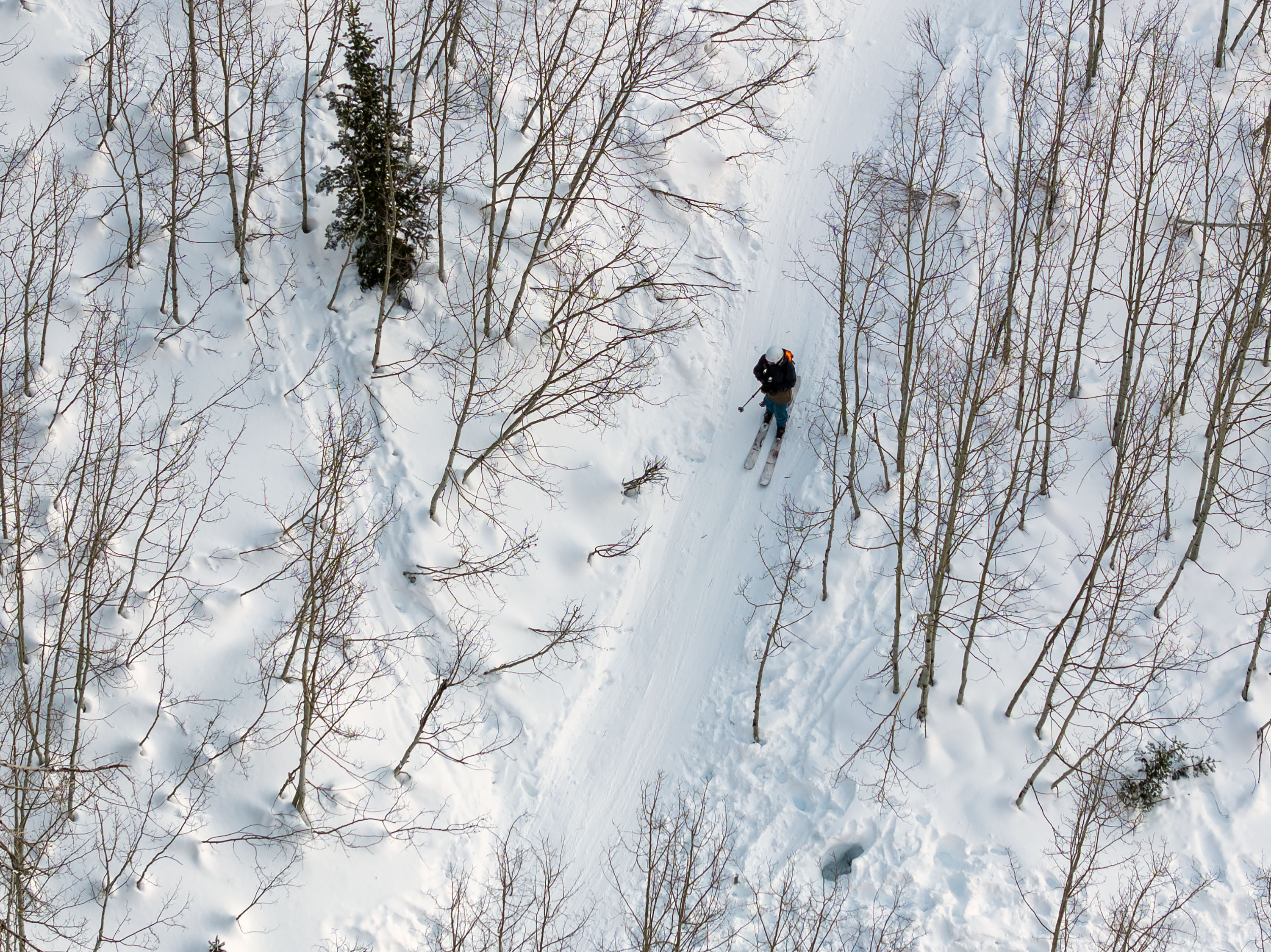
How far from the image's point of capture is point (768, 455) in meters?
19.0

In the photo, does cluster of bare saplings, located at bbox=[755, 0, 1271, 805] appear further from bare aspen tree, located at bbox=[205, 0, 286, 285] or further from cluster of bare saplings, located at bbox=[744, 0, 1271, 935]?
bare aspen tree, located at bbox=[205, 0, 286, 285]

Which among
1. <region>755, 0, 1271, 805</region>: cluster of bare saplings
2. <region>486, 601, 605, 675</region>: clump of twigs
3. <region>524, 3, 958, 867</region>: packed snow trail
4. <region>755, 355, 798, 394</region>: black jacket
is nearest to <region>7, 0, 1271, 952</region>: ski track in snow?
<region>524, 3, 958, 867</region>: packed snow trail

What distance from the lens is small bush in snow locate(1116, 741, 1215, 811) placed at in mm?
15203

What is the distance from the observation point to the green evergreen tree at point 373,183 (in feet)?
55.0

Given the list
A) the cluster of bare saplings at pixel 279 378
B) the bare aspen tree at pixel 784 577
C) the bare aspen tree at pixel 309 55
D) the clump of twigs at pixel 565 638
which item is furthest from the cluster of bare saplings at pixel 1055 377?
the bare aspen tree at pixel 309 55

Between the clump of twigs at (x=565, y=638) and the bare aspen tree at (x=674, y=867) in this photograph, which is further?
the clump of twigs at (x=565, y=638)

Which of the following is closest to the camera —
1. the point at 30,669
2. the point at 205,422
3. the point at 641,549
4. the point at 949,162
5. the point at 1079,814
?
the point at 1079,814

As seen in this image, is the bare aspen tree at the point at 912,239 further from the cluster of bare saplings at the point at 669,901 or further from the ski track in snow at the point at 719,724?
the cluster of bare saplings at the point at 669,901

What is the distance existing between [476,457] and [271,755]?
5.31 meters

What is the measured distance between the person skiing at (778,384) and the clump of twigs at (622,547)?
9.50 ft

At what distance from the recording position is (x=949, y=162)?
20734mm

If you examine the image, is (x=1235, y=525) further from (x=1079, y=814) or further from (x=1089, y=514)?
(x=1079, y=814)

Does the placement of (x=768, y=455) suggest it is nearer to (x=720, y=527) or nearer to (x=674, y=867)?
(x=720, y=527)

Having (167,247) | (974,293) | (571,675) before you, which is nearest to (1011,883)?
(571,675)
